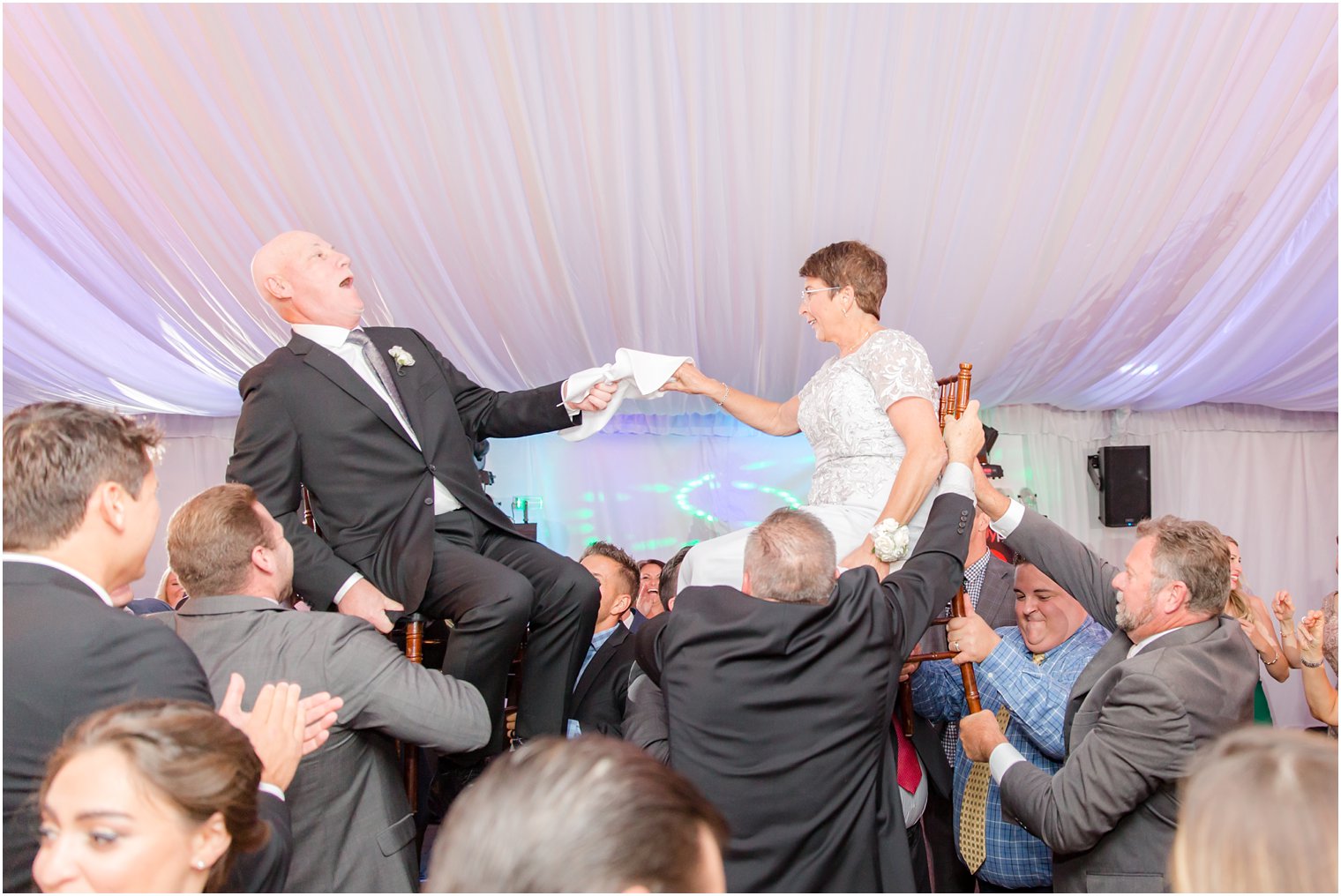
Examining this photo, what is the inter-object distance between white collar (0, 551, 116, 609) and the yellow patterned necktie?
2.53 meters

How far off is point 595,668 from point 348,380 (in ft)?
3.84

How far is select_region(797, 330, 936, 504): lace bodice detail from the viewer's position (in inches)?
128

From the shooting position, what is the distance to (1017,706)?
312cm

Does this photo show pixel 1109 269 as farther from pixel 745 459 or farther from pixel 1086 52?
pixel 745 459

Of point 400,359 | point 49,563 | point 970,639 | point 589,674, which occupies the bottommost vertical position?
point 589,674

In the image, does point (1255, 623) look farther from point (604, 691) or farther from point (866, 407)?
point (604, 691)

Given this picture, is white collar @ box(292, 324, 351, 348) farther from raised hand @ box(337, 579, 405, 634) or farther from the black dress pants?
raised hand @ box(337, 579, 405, 634)

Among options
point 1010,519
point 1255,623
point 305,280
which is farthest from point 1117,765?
point 305,280

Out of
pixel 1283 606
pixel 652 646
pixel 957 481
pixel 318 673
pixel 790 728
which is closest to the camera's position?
pixel 318 673

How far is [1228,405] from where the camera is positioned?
855 centimetres

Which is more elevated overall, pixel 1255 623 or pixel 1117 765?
pixel 1117 765

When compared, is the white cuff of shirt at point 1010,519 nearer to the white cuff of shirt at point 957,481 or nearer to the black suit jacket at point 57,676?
the white cuff of shirt at point 957,481

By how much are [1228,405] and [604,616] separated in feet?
22.1

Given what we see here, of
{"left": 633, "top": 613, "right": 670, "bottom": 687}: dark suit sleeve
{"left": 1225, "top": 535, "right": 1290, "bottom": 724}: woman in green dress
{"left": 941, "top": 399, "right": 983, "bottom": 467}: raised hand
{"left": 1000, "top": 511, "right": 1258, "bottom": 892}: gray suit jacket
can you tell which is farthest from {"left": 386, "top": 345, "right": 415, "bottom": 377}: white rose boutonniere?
{"left": 1225, "top": 535, "right": 1290, "bottom": 724}: woman in green dress
